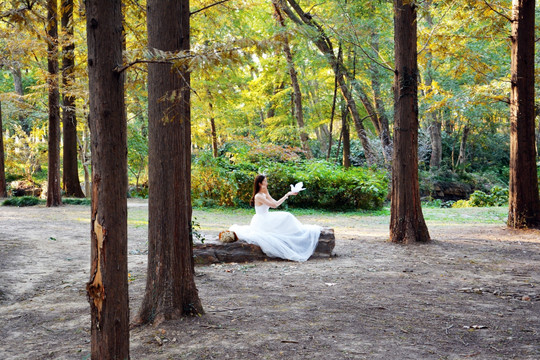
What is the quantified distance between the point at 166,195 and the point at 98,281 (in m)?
1.61

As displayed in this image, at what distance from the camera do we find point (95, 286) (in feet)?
10.1

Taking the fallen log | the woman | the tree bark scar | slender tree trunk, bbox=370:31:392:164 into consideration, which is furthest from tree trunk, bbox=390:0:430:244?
slender tree trunk, bbox=370:31:392:164

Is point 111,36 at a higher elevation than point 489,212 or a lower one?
higher

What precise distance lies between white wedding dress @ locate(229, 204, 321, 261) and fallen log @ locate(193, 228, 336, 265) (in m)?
0.10

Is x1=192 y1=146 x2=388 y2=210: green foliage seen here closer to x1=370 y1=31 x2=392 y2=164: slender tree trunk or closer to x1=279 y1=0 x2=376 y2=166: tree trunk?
x1=370 y1=31 x2=392 y2=164: slender tree trunk

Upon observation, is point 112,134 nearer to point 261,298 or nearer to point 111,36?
point 111,36

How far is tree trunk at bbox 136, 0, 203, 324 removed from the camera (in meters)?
4.57

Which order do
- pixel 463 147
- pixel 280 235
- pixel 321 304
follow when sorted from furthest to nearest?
pixel 463 147
pixel 280 235
pixel 321 304

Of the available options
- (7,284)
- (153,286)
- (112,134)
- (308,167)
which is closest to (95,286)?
(112,134)

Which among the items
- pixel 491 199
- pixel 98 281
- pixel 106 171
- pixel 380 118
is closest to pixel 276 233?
pixel 98 281

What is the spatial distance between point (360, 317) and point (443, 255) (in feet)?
13.1

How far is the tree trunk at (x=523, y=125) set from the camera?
10.3m

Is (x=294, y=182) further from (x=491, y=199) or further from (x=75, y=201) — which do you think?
(x=491, y=199)

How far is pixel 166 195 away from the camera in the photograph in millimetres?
4574
